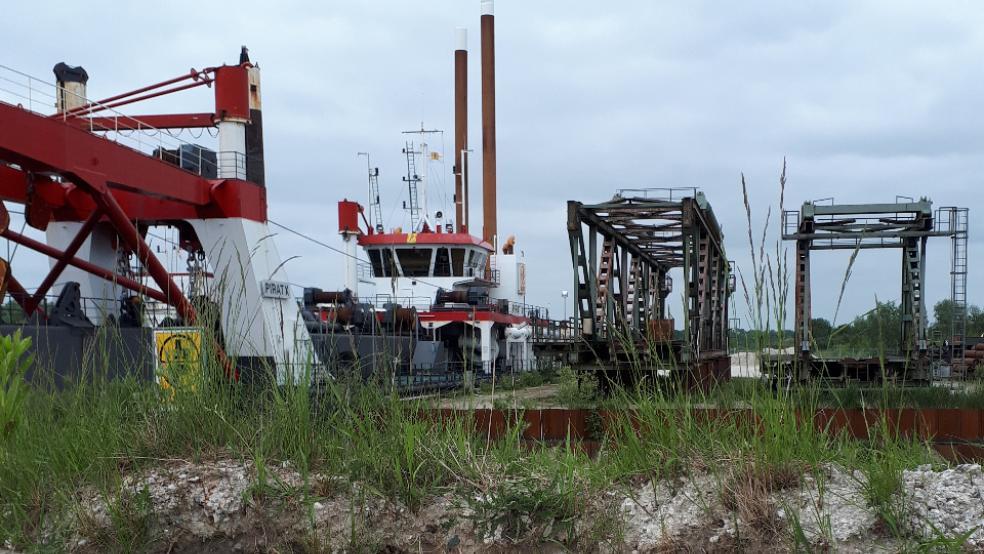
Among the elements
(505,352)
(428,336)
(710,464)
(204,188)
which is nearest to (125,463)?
(710,464)

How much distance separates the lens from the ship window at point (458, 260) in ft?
107

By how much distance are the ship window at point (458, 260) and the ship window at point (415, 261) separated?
85cm

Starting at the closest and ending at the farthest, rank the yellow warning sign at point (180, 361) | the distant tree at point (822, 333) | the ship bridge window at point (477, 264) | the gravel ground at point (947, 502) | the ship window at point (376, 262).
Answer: the gravel ground at point (947, 502) → the distant tree at point (822, 333) → the yellow warning sign at point (180, 361) → the ship window at point (376, 262) → the ship bridge window at point (477, 264)

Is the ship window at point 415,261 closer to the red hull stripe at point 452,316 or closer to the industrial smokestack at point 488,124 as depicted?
the red hull stripe at point 452,316

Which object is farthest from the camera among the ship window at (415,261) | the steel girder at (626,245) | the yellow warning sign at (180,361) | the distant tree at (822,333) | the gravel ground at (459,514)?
the ship window at (415,261)

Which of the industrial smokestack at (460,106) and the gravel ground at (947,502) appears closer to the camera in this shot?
the gravel ground at (947,502)

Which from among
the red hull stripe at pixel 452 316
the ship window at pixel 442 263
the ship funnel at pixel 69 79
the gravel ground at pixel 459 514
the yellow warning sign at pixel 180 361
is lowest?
the gravel ground at pixel 459 514

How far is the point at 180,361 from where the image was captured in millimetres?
4711

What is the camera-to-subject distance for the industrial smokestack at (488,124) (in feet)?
159

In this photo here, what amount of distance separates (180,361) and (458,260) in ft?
91.9

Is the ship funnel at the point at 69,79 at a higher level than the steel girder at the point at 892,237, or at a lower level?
higher

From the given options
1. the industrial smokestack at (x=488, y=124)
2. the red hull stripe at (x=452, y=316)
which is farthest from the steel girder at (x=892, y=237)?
the industrial smokestack at (x=488, y=124)

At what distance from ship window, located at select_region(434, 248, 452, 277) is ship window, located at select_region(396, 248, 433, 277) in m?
0.31

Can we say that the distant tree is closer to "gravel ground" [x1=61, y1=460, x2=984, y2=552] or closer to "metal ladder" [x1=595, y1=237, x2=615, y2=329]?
"gravel ground" [x1=61, y1=460, x2=984, y2=552]
